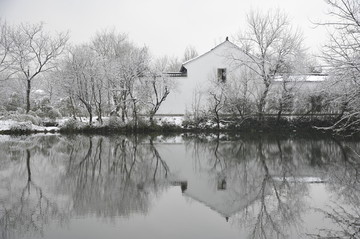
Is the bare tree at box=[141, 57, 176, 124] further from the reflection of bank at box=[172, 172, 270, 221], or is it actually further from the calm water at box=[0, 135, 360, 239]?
the reflection of bank at box=[172, 172, 270, 221]

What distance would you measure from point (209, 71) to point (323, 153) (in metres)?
18.8

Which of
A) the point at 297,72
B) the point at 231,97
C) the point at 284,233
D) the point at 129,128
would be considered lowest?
the point at 284,233

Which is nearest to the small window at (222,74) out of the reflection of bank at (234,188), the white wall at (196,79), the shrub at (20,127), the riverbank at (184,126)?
the white wall at (196,79)

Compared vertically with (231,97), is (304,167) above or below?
below

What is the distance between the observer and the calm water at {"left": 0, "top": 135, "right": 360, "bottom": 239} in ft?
21.9

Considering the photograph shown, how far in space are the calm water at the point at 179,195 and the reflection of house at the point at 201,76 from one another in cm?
1692

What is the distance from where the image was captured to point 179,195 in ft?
30.6

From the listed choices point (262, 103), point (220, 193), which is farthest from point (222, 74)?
point (220, 193)

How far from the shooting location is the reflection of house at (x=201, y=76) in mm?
32656

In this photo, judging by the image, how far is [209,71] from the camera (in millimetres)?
33688

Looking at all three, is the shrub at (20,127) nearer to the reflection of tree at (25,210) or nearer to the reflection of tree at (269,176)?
the reflection of tree at (269,176)

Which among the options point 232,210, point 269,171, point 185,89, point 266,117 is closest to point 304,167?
point 269,171

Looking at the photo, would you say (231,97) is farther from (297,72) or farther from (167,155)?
(167,155)

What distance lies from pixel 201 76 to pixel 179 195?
2524 centimetres
